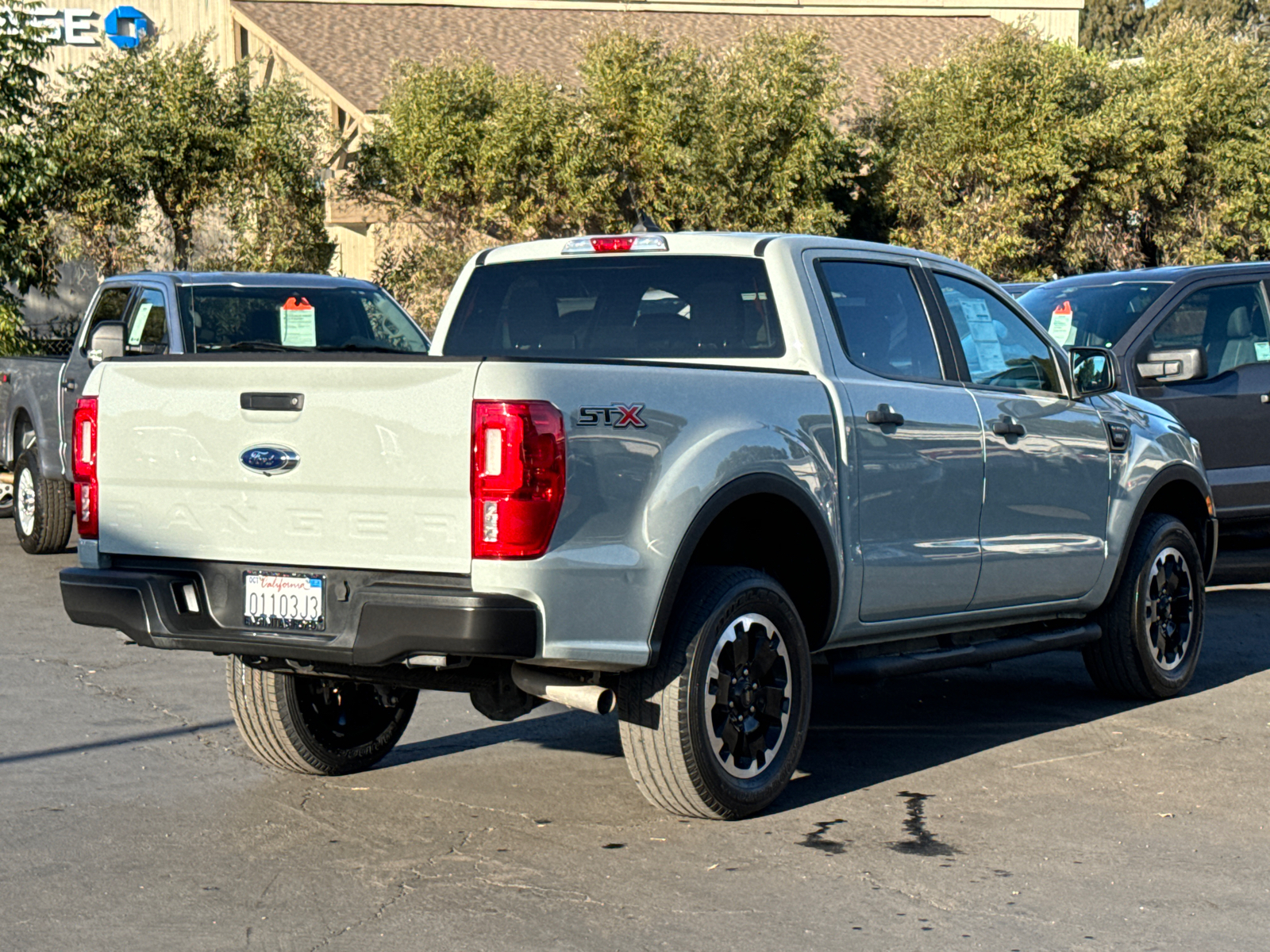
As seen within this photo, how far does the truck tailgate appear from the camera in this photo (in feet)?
16.6

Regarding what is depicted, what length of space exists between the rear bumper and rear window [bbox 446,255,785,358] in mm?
1716

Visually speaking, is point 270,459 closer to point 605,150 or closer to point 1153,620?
point 1153,620

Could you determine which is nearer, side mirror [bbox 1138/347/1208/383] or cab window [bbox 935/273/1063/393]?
cab window [bbox 935/273/1063/393]

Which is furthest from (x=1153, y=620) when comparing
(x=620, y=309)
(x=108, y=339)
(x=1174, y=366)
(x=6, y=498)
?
(x=6, y=498)

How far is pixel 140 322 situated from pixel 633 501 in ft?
25.8

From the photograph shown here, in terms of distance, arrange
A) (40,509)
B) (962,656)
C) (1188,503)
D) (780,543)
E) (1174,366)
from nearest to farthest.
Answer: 1. (780,543)
2. (962,656)
3. (1188,503)
4. (1174,366)
5. (40,509)

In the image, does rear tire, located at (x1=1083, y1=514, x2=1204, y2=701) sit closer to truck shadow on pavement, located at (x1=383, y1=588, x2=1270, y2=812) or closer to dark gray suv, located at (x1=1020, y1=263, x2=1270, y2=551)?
truck shadow on pavement, located at (x1=383, y1=588, x2=1270, y2=812)

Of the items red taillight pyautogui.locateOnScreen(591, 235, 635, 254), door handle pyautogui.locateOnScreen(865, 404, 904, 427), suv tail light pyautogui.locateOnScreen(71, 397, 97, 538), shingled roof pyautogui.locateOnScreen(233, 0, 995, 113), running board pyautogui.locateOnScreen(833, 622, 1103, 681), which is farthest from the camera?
shingled roof pyautogui.locateOnScreen(233, 0, 995, 113)

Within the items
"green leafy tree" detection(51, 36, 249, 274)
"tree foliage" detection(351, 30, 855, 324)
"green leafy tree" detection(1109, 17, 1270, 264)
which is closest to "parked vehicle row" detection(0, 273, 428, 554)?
"green leafy tree" detection(51, 36, 249, 274)

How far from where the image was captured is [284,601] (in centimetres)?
536

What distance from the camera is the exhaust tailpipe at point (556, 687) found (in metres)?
5.44

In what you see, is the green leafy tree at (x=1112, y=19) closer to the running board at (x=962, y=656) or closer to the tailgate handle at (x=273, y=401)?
the running board at (x=962, y=656)

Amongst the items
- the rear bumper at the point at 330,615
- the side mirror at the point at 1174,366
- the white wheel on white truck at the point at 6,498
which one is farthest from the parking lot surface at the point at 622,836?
the white wheel on white truck at the point at 6,498

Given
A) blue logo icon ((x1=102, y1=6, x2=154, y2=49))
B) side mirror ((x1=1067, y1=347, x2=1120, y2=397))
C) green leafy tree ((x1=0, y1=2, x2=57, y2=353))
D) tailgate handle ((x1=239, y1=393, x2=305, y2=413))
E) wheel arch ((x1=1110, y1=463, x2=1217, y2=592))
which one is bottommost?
wheel arch ((x1=1110, y1=463, x2=1217, y2=592))
